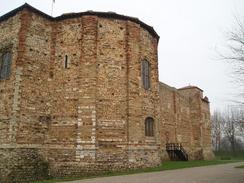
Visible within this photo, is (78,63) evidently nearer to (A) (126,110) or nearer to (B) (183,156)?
(A) (126,110)

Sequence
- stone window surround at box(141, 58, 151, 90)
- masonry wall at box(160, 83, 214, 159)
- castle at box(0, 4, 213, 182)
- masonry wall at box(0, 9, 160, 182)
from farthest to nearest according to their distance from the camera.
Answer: masonry wall at box(160, 83, 214, 159), stone window surround at box(141, 58, 151, 90), masonry wall at box(0, 9, 160, 182), castle at box(0, 4, 213, 182)

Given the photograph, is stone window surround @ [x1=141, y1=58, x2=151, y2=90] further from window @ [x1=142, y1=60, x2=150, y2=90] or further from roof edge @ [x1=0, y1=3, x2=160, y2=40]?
roof edge @ [x1=0, y1=3, x2=160, y2=40]

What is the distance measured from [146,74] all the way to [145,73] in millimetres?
125

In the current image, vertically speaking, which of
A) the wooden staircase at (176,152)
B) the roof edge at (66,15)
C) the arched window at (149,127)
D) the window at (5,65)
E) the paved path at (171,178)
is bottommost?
the paved path at (171,178)

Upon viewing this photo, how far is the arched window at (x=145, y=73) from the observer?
741 inches

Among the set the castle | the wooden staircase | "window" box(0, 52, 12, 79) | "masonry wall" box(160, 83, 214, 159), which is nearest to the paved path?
the castle

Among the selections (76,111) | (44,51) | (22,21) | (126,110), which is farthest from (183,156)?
(22,21)

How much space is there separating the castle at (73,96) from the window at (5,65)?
0.06 meters

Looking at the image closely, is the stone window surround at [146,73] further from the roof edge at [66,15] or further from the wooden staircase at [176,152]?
the wooden staircase at [176,152]

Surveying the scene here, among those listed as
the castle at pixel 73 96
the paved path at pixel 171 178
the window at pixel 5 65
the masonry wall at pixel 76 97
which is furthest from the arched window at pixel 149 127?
the window at pixel 5 65

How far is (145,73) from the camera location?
19.1 metres

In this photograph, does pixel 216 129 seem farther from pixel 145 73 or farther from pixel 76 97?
pixel 76 97

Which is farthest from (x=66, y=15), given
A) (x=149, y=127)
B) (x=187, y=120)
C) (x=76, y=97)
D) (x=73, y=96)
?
(x=187, y=120)

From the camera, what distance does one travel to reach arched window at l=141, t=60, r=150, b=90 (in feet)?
61.7
